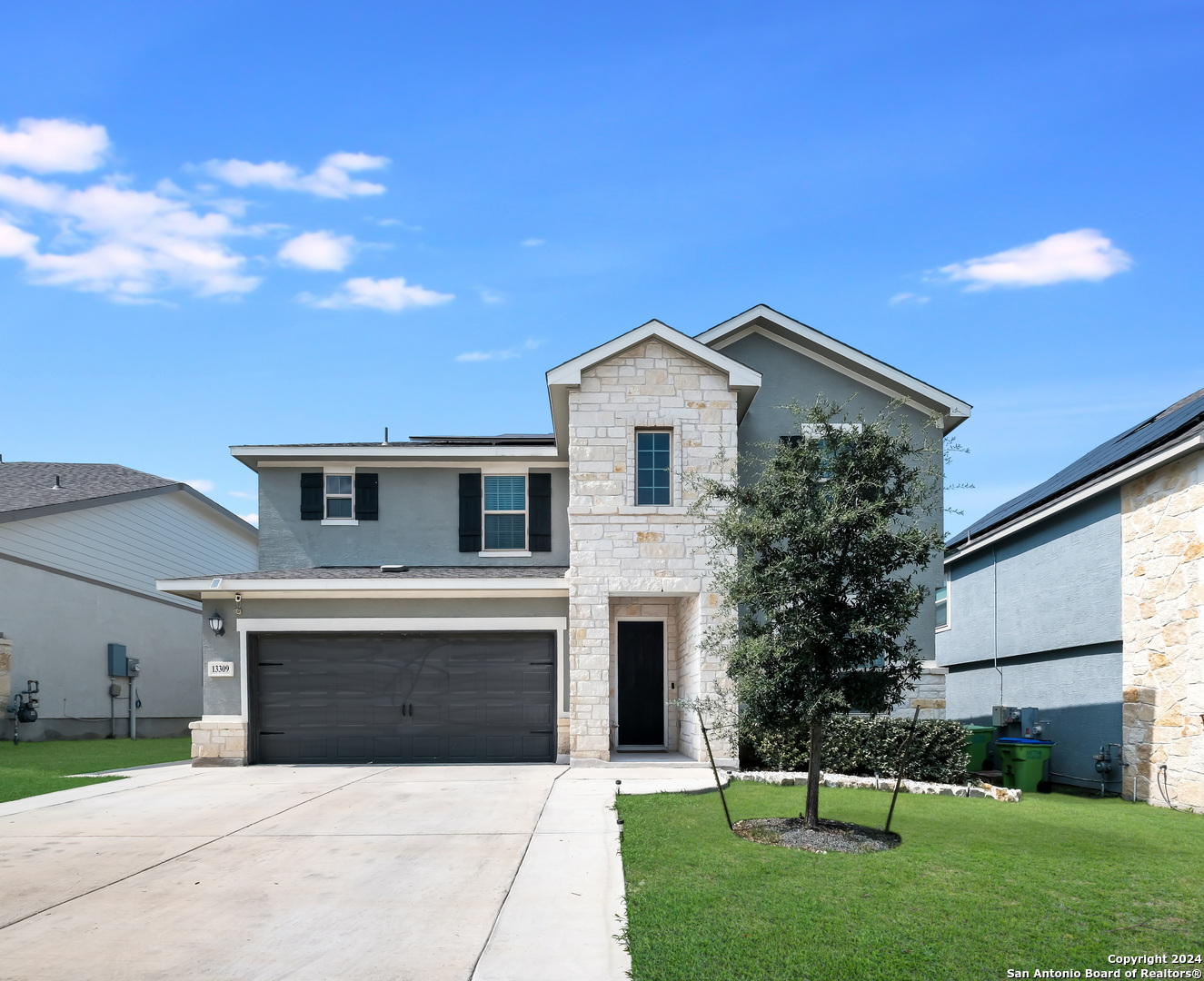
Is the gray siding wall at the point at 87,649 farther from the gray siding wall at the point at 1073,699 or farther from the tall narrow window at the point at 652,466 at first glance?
the gray siding wall at the point at 1073,699

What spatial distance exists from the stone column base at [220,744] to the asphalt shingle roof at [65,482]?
7.43m

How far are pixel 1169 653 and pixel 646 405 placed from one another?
27.5 ft

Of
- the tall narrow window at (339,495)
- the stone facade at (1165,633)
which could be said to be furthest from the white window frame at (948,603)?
the tall narrow window at (339,495)

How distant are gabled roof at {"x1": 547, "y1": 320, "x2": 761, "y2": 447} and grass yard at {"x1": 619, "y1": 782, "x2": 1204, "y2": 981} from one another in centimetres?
733

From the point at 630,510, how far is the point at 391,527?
5.78m

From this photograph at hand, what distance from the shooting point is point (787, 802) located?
1156 centimetres

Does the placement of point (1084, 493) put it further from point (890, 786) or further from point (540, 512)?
point (540, 512)

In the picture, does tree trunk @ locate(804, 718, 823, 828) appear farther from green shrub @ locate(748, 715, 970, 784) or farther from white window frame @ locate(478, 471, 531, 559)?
white window frame @ locate(478, 471, 531, 559)

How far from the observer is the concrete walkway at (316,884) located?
582 centimetres

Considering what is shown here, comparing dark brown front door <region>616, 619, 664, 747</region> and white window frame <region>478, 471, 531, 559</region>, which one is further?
white window frame <region>478, 471, 531, 559</region>

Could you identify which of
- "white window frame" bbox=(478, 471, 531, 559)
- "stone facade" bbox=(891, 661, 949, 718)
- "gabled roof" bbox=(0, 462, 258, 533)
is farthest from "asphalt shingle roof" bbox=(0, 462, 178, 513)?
"stone facade" bbox=(891, 661, 949, 718)

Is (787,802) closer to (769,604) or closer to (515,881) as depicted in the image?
(769,604)

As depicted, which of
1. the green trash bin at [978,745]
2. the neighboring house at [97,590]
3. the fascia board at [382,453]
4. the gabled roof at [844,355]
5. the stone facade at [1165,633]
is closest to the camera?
the stone facade at [1165,633]

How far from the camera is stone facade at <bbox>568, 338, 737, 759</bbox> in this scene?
1534 cm
